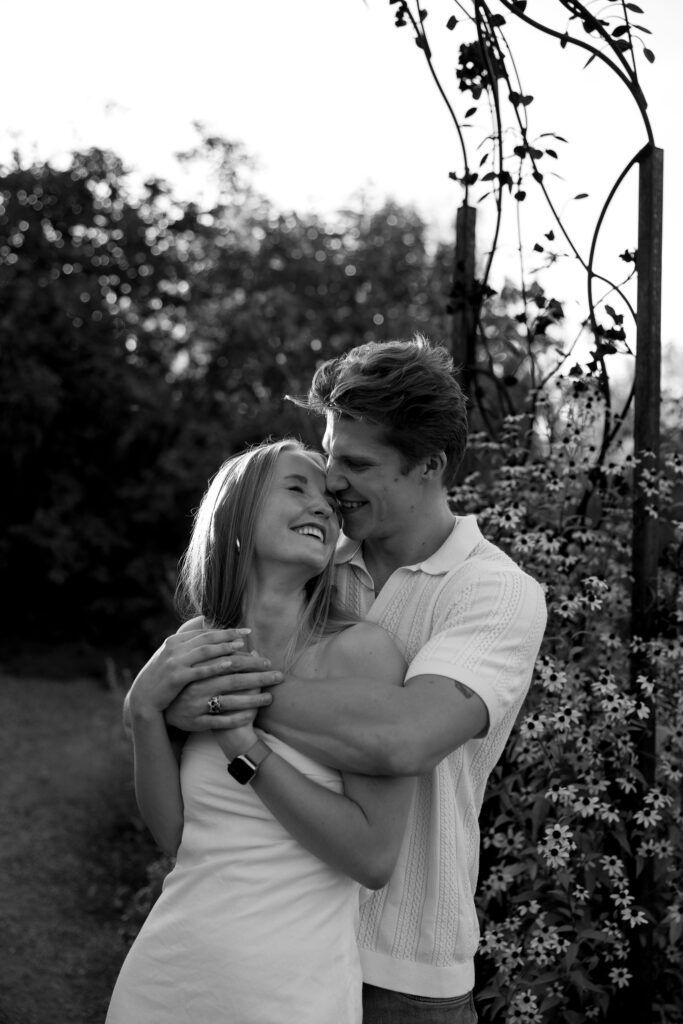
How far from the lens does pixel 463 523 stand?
2.21 meters

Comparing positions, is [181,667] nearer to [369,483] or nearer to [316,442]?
[369,483]

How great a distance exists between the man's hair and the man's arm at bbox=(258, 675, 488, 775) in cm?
57

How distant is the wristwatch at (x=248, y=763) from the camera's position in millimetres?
1788

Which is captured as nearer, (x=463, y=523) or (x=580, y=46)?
(x=463, y=523)

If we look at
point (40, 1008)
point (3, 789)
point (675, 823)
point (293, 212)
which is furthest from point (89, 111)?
point (675, 823)

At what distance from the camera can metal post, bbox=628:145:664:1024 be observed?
2.80m

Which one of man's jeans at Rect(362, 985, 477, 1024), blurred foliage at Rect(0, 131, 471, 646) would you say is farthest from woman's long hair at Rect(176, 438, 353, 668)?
blurred foliage at Rect(0, 131, 471, 646)

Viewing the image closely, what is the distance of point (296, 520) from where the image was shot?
6.69 feet

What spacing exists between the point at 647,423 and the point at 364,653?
1339 mm

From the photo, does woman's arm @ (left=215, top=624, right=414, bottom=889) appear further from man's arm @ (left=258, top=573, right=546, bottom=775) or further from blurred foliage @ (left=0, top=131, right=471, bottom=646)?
blurred foliage @ (left=0, top=131, right=471, bottom=646)

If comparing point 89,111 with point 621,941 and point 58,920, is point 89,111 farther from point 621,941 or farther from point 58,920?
point 621,941

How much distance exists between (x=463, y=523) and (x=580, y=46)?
144cm

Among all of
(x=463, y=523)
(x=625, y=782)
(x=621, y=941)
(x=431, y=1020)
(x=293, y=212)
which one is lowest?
(x=621, y=941)

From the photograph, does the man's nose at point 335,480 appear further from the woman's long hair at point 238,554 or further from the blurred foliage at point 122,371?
the blurred foliage at point 122,371
